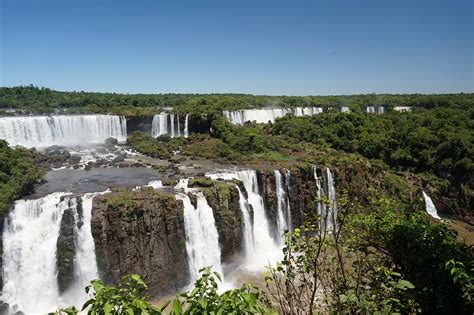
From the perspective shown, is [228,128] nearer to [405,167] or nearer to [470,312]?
[405,167]

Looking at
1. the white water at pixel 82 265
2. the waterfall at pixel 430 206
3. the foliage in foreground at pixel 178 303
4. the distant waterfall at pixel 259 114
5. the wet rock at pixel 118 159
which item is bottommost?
the waterfall at pixel 430 206

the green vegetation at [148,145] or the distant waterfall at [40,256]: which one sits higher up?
the green vegetation at [148,145]

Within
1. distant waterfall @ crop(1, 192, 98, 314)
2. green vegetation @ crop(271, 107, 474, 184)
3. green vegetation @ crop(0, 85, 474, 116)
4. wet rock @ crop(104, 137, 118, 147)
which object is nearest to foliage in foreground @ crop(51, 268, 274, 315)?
distant waterfall @ crop(1, 192, 98, 314)

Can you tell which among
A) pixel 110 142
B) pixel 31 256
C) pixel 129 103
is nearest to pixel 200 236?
pixel 31 256

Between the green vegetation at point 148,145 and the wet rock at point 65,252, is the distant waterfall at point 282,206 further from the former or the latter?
the wet rock at point 65,252

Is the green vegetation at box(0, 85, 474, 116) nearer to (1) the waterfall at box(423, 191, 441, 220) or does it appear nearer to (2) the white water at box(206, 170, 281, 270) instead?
(2) the white water at box(206, 170, 281, 270)

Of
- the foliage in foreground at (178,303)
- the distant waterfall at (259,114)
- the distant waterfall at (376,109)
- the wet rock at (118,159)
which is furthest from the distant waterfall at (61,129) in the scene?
the distant waterfall at (376,109)

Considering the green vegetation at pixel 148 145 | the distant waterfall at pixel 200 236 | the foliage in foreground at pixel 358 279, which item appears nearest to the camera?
the foliage in foreground at pixel 358 279
